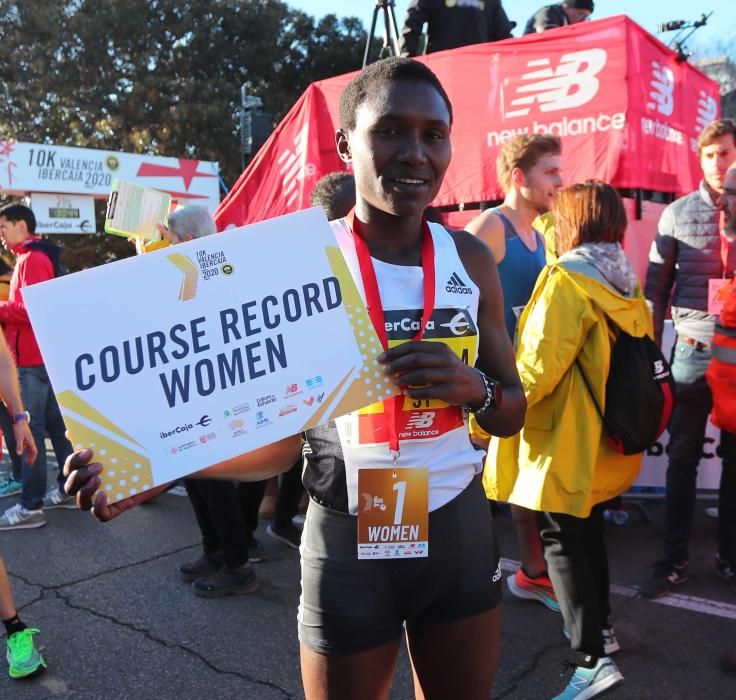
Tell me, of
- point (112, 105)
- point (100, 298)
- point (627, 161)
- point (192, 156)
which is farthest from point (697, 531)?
point (112, 105)

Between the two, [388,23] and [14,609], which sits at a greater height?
[388,23]

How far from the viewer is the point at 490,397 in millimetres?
1477

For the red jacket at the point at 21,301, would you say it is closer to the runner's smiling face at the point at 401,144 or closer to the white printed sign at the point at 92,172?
the runner's smiling face at the point at 401,144

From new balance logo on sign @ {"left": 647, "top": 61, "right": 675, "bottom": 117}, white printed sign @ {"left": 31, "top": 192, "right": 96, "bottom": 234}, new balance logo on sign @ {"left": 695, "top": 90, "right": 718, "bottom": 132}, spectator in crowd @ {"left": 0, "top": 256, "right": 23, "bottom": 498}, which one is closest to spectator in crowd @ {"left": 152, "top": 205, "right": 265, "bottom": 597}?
spectator in crowd @ {"left": 0, "top": 256, "right": 23, "bottom": 498}

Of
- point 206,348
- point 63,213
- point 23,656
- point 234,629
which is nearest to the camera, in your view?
point 206,348

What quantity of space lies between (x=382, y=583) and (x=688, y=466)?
2.51m

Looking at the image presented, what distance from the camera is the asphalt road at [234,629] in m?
2.76

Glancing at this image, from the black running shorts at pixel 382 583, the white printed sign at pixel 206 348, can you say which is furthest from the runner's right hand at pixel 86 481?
the black running shorts at pixel 382 583

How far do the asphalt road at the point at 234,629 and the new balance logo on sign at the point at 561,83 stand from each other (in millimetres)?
2645

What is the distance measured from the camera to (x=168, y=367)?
130 cm

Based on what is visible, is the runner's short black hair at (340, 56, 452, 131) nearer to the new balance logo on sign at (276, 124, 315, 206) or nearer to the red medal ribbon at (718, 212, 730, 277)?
the red medal ribbon at (718, 212, 730, 277)

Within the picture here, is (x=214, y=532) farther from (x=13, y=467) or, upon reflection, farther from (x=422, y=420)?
(x=422, y=420)

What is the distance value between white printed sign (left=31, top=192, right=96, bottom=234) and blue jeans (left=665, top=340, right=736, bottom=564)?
1457 cm

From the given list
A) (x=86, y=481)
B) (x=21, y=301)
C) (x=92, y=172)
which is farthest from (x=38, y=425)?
(x=92, y=172)
